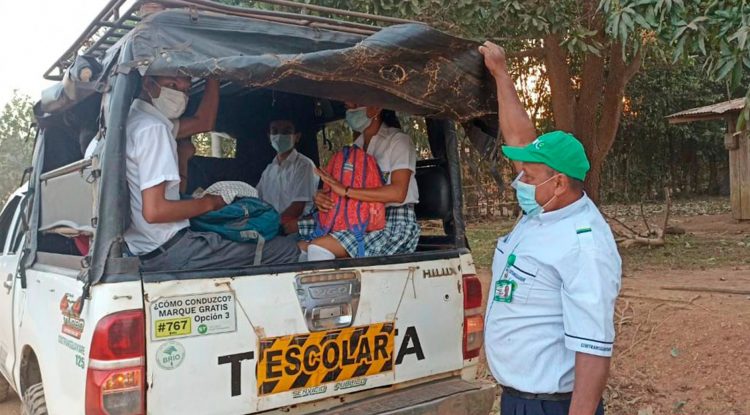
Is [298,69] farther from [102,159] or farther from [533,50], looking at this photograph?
[533,50]

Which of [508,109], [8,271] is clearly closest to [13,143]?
[8,271]

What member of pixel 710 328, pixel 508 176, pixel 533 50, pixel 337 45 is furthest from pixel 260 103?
→ pixel 508 176

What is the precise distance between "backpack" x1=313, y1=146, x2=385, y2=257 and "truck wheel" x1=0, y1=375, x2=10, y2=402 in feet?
10.3

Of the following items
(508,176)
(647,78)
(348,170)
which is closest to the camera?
Answer: (348,170)

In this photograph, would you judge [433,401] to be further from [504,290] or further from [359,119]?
[359,119]

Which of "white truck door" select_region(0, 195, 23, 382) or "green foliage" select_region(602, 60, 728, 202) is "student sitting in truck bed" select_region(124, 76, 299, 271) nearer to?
"white truck door" select_region(0, 195, 23, 382)

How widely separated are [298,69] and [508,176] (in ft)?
46.7

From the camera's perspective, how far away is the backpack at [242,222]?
10.2ft

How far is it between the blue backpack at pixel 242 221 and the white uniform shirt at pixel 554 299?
4.35 feet

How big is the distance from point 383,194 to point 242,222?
2.41ft

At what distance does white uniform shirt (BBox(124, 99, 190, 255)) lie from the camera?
2.64 meters

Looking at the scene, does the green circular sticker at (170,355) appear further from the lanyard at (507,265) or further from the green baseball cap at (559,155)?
the green baseball cap at (559,155)

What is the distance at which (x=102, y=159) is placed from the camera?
246 centimetres

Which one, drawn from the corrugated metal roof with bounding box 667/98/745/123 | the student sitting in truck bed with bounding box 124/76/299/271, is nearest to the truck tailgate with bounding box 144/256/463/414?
the student sitting in truck bed with bounding box 124/76/299/271
